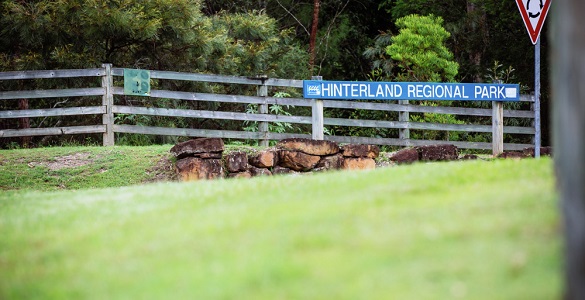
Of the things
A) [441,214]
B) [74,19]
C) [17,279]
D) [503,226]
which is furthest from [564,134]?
[74,19]

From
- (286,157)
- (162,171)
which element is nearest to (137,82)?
(162,171)

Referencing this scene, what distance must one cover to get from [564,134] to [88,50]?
Answer: 705 inches

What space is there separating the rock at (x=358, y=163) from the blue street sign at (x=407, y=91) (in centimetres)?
151

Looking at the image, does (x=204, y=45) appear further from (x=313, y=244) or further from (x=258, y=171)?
(x=313, y=244)

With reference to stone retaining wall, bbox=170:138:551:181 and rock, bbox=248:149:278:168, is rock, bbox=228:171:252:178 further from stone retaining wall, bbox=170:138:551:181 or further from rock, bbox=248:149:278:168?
rock, bbox=248:149:278:168

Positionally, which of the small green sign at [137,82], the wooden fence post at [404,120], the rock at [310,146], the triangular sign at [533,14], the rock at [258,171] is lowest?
the rock at [258,171]

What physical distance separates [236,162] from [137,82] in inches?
148

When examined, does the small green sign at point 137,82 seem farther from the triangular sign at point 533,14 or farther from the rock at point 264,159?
the triangular sign at point 533,14

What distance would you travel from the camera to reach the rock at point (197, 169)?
48.9 feet

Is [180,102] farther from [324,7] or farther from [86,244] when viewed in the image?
[86,244]

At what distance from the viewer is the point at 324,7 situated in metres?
31.3

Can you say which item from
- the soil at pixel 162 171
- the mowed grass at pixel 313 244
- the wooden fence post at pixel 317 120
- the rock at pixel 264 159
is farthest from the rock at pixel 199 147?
the mowed grass at pixel 313 244

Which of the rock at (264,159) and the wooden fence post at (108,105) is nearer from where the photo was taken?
the rock at (264,159)

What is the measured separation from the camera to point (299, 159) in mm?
15398
